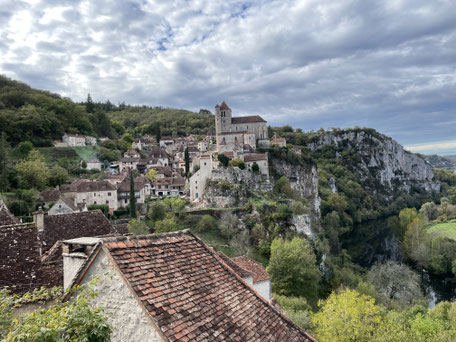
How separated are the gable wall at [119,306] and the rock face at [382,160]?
145 metres

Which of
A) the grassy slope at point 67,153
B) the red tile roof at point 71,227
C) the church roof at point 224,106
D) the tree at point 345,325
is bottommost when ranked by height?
the tree at point 345,325

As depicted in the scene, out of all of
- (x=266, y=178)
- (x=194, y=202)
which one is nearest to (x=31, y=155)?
(x=194, y=202)

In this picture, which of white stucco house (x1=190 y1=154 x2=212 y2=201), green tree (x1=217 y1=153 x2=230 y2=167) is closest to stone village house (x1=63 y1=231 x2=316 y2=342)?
white stucco house (x1=190 y1=154 x2=212 y2=201)

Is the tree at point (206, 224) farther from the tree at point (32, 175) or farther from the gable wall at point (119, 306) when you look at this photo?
the gable wall at point (119, 306)

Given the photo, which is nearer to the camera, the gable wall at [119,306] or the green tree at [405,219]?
the gable wall at [119,306]

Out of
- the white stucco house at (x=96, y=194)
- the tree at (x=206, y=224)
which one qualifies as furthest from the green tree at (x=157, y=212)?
the white stucco house at (x=96, y=194)

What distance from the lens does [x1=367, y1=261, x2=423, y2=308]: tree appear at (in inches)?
1329

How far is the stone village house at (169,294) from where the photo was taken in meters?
4.38

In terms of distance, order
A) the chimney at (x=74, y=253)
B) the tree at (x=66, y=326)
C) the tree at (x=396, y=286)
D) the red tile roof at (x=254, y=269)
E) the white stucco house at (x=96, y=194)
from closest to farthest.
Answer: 1. the tree at (x=66, y=326)
2. the chimney at (x=74, y=253)
3. the red tile roof at (x=254, y=269)
4. the tree at (x=396, y=286)
5. the white stucco house at (x=96, y=194)

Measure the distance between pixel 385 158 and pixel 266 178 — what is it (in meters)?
109

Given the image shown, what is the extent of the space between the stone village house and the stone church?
6699 centimetres

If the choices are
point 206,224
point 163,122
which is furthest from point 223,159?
point 163,122

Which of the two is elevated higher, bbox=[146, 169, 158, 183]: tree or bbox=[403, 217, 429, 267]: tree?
bbox=[146, 169, 158, 183]: tree

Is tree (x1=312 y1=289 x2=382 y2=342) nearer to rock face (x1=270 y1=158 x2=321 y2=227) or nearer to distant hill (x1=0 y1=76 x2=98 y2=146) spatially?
rock face (x1=270 y1=158 x2=321 y2=227)
